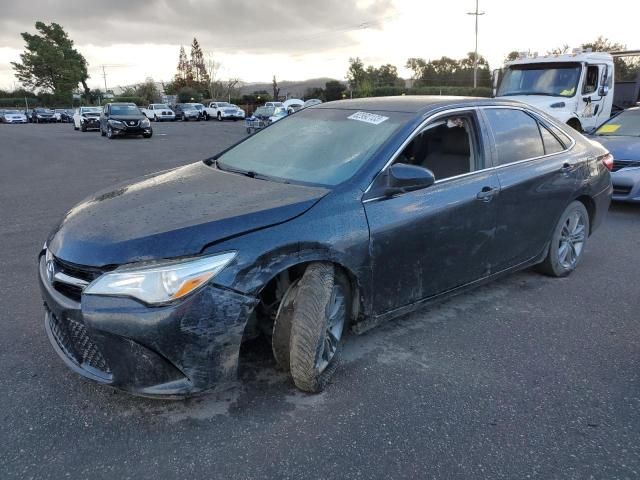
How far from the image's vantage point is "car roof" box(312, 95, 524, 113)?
142 inches

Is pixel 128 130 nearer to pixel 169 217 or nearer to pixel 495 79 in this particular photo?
pixel 495 79

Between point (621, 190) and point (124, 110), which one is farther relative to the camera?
point (124, 110)

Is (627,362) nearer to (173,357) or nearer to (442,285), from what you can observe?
(442,285)

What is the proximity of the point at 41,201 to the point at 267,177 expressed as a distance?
6.23m

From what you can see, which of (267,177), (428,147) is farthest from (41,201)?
(428,147)

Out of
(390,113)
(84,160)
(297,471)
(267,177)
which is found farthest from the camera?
(84,160)

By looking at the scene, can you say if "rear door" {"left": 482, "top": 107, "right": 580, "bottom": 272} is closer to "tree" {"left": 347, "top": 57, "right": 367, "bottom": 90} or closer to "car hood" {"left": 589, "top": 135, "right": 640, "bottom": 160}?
"car hood" {"left": 589, "top": 135, "right": 640, "bottom": 160}

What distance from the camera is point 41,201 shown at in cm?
809

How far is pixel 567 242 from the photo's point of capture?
15.2ft

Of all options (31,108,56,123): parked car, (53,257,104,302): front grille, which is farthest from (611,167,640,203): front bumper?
(31,108,56,123): parked car

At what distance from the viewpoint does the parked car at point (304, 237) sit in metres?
2.41

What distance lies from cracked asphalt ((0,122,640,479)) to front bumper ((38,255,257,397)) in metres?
0.28

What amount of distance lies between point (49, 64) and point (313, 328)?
7798 centimetres

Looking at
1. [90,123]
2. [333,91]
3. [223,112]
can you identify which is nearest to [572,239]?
[90,123]
